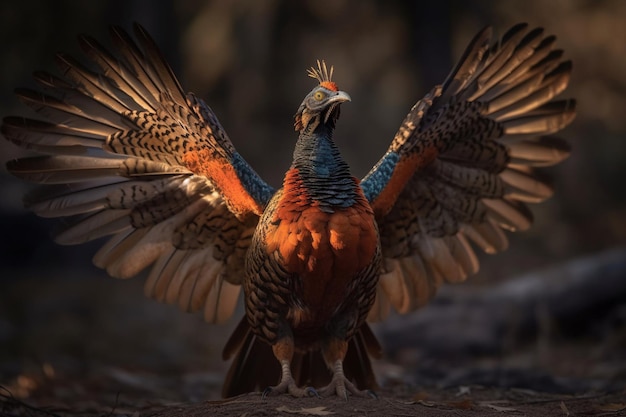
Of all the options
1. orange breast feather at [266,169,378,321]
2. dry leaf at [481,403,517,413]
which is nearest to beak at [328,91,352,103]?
orange breast feather at [266,169,378,321]

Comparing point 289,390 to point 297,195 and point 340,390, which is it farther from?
point 297,195

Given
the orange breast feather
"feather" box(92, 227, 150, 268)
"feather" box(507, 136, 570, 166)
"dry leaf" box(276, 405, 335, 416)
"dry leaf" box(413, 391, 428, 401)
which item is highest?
"feather" box(507, 136, 570, 166)

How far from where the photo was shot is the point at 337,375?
16.4ft

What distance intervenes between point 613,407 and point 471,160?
7.00 feet

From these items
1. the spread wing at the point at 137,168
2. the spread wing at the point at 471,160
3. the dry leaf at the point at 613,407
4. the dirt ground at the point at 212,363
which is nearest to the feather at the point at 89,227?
the spread wing at the point at 137,168

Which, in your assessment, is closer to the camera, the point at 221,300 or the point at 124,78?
the point at 124,78

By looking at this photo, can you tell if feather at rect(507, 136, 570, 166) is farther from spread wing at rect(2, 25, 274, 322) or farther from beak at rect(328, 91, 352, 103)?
spread wing at rect(2, 25, 274, 322)

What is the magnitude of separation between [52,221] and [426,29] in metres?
7.67

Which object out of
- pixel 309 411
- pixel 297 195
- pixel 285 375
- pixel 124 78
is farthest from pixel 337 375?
pixel 124 78

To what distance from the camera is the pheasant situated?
490 cm

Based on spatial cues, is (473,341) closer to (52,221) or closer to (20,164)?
(20,164)

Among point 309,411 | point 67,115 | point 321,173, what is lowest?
point 309,411

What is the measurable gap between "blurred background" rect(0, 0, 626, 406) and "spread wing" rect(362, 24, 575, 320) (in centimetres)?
140

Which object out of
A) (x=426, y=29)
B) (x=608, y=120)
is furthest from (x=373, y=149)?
(x=608, y=120)
